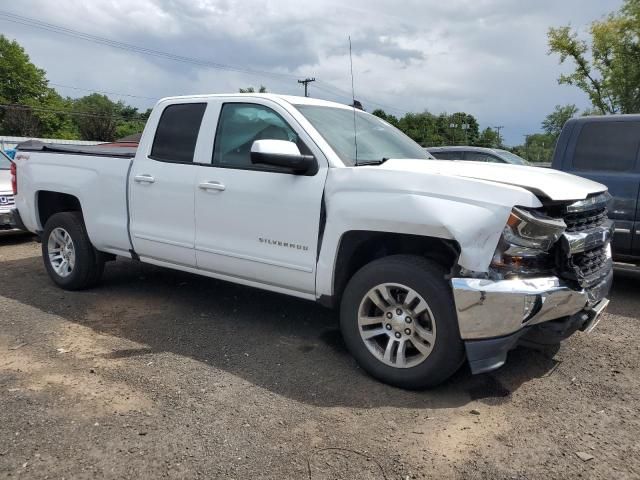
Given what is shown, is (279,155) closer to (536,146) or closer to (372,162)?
(372,162)

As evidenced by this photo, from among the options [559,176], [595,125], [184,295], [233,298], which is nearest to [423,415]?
[559,176]

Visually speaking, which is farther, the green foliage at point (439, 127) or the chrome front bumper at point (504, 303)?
the green foliage at point (439, 127)

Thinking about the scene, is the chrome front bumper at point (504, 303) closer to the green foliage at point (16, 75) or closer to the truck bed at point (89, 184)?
the truck bed at point (89, 184)

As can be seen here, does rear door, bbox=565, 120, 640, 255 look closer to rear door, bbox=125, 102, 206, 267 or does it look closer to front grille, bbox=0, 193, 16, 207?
rear door, bbox=125, 102, 206, 267

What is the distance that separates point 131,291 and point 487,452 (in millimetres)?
4145

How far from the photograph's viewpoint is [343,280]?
382 cm

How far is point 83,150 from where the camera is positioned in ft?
18.2

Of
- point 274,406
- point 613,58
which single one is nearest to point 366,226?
point 274,406

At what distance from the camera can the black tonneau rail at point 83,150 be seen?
527 centimetres

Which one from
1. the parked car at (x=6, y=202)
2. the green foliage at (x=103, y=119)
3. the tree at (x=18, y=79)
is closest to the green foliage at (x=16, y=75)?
the tree at (x=18, y=79)

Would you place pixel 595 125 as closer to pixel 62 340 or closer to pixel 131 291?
pixel 131 291

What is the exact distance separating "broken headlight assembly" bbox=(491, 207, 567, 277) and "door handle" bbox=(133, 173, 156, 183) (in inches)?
120

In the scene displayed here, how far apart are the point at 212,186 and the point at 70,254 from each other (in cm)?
230

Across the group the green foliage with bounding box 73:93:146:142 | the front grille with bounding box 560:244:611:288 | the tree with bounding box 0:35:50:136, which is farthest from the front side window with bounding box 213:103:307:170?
the tree with bounding box 0:35:50:136
